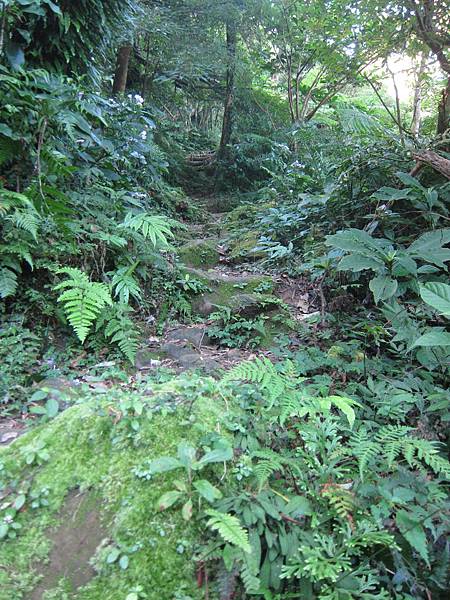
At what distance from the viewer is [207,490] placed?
1.42 m

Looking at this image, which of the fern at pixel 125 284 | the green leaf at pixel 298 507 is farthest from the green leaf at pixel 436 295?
the fern at pixel 125 284

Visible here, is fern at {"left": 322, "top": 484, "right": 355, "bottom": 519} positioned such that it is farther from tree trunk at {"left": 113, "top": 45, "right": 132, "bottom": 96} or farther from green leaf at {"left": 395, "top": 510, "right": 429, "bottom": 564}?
tree trunk at {"left": 113, "top": 45, "right": 132, "bottom": 96}

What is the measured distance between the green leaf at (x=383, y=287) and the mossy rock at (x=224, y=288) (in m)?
1.63

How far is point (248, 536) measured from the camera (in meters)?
1.41

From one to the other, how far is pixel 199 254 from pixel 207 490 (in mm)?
4143

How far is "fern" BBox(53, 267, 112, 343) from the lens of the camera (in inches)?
114

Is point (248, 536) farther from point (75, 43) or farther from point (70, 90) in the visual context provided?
point (75, 43)

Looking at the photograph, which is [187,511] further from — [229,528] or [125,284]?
[125,284]

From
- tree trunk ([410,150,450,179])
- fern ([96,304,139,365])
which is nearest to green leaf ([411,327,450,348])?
tree trunk ([410,150,450,179])

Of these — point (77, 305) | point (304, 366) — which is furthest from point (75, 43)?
point (304, 366)

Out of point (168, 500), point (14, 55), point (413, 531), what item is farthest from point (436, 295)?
point (14, 55)

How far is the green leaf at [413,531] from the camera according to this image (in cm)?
143

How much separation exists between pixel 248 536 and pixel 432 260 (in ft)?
6.52

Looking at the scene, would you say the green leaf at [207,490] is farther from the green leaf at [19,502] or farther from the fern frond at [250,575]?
the green leaf at [19,502]
